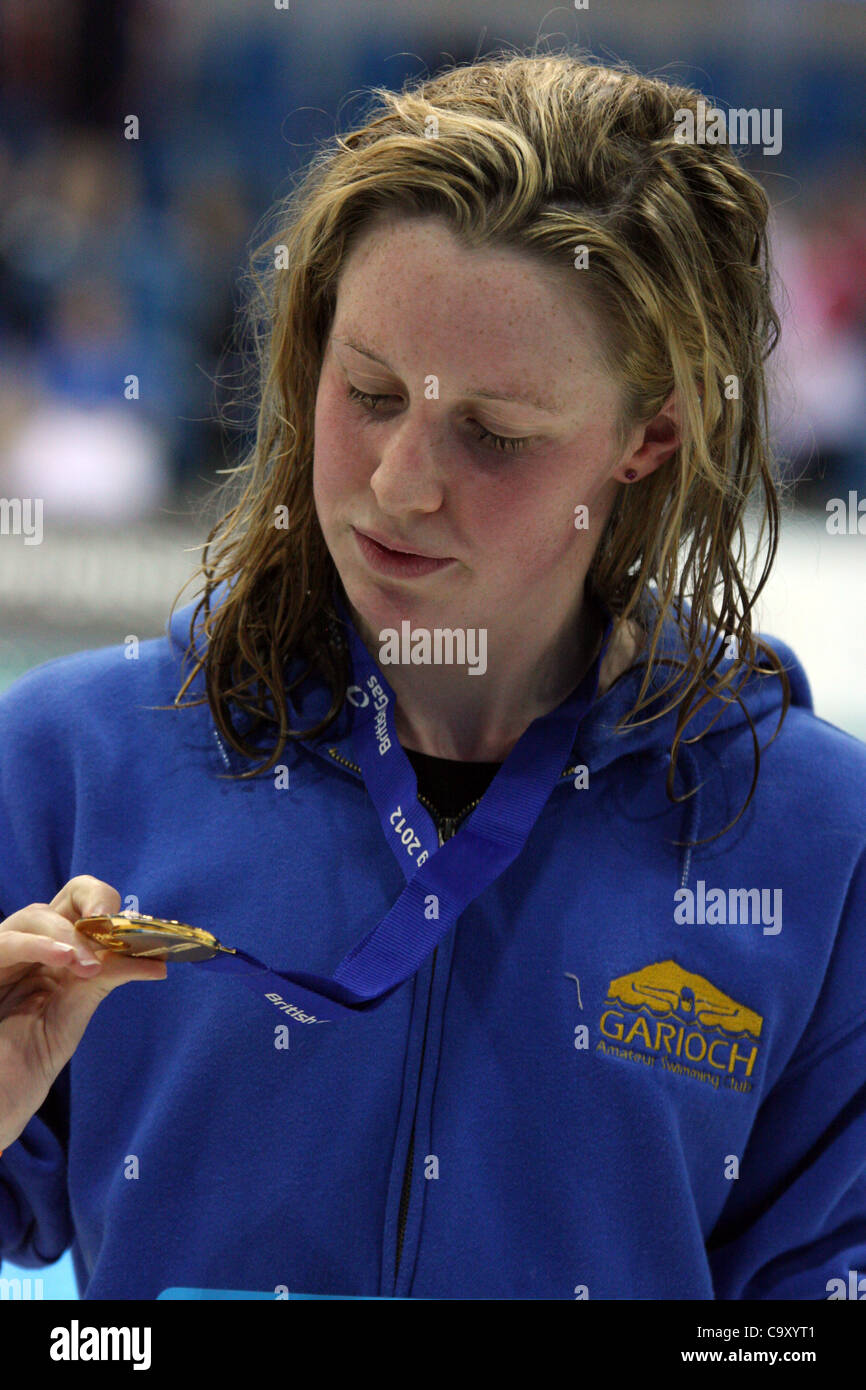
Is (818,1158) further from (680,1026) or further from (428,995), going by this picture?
(428,995)

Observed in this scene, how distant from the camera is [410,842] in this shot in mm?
1053

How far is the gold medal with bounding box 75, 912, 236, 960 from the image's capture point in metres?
0.87

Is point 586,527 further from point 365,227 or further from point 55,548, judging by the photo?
point 55,548

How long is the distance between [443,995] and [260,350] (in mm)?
625

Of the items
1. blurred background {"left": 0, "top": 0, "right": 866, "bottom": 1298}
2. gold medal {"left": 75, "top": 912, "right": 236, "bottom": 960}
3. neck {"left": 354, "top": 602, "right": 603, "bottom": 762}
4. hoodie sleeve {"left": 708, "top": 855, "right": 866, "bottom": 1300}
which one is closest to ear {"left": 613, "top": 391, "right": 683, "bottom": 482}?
neck {"left": 354, "top": 602, "right": 603, "bottom": 762}

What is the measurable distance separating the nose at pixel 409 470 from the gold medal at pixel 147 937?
315 mm

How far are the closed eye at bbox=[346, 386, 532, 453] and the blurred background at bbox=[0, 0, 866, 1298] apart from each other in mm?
2176

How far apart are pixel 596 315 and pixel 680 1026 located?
53 cm

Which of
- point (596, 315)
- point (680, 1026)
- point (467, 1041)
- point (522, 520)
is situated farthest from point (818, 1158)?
point (596, 315)

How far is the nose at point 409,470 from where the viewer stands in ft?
3.09

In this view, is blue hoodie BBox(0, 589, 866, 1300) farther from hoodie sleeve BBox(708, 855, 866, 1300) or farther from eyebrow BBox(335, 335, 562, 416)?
eyebrow BBox(335, 335, 562, 416)

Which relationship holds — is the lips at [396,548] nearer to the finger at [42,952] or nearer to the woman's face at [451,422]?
the woman's face at [451,422]

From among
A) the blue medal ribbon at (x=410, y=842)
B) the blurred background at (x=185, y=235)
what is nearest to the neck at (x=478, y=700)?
the blue medal ribbon at (x=410, y=842)

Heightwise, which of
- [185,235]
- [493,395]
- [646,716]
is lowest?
[646,716]
